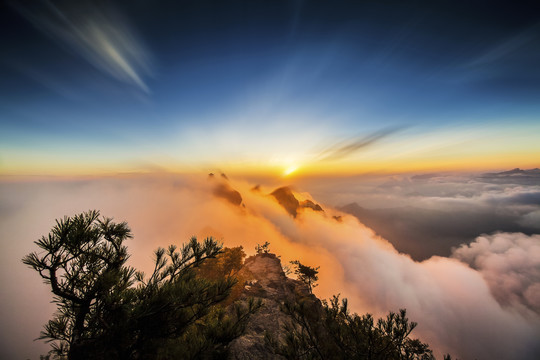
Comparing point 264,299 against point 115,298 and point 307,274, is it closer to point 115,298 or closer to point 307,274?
point 307,274

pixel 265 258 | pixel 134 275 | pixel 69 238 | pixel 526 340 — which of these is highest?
pixel 69 238

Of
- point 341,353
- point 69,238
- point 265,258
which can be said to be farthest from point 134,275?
point 265,258

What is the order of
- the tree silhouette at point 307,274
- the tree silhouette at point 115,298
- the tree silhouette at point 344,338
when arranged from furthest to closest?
the tree silhouette at point 307,274
the tree silhouette at point 344,338
the tree silhouette at point 115,298

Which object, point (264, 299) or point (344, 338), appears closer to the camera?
point (344, 338)

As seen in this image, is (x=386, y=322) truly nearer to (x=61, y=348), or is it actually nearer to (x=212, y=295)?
(x=212, y=295)

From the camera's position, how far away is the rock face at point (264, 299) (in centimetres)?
1423

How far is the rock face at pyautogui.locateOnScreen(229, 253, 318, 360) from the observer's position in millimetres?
14234

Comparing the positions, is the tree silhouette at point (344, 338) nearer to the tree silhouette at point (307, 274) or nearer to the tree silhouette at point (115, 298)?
the tree silhouette at point (115, 298)

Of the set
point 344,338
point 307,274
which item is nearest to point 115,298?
point 344,338

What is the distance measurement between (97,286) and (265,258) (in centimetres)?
3664

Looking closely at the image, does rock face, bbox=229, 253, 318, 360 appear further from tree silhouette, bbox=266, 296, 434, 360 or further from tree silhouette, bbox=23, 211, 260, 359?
tree silhouette, bbox=23, 211, 260, 359

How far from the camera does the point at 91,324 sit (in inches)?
173

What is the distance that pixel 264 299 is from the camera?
20547 mm

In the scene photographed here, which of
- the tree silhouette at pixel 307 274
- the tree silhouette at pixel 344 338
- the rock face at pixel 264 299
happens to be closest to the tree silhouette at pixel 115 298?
the rock face at pixel 264 299
